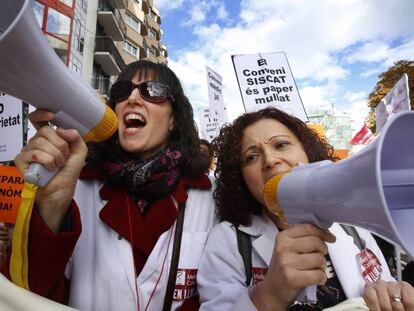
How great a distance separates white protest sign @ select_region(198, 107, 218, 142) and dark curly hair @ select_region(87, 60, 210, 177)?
4646mm

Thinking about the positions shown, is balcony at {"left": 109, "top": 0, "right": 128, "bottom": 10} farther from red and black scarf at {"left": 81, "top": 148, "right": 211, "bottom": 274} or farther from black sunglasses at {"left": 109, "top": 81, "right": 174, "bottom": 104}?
red and black scarf at {"left": 81, "top": 148, "right": 211, "bottom": 274}

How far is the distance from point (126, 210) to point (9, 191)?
2.32 meters

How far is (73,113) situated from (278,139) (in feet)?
3.22

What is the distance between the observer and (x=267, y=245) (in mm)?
1512

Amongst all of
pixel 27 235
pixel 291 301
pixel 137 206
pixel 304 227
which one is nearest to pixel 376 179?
pixel 304 227

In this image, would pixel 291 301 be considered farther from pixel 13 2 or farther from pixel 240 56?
pixel 240 56

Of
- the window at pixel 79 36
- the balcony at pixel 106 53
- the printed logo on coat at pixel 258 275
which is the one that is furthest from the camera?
the balcony at pixel 106 53

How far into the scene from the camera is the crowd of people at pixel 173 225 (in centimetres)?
110

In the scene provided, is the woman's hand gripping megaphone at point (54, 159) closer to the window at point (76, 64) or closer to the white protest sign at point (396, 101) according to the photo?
the white protest sign at point (396, 101)

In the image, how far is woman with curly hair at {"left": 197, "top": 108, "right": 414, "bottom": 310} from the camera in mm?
971

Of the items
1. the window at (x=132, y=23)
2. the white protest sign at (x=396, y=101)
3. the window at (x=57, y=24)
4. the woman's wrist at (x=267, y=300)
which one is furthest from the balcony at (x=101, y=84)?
the woman's wrist at (x=267, y=300)

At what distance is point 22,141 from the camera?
3.48 m

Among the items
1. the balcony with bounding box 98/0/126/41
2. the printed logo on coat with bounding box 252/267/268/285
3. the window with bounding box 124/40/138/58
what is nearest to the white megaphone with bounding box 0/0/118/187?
the printed logo on coat with bounding box 252/267/268/285

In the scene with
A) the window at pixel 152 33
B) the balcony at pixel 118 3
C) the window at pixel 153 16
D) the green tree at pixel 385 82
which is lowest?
the green tree at pixel 385 82
